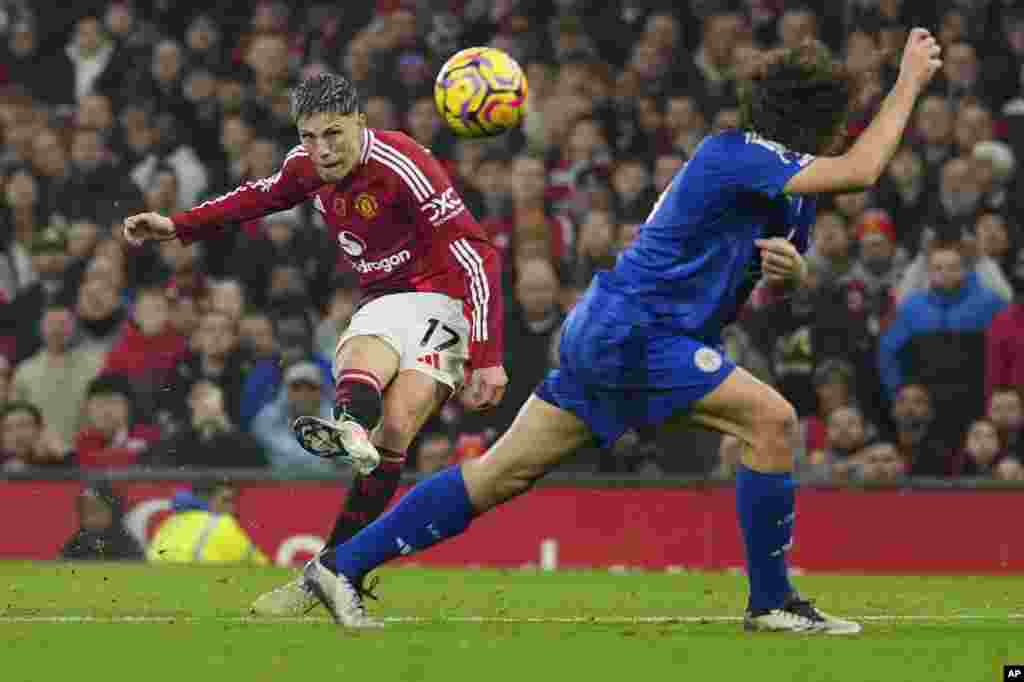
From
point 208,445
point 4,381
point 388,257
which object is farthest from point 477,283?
point 4,381

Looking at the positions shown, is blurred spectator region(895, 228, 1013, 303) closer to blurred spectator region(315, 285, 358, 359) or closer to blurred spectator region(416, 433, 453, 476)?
blurred spectator region(416, 433, 453, 476)

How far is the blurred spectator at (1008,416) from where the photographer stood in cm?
1428

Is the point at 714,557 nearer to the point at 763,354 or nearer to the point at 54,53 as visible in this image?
the point at 763,354

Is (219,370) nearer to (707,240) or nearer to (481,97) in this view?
(481,97)

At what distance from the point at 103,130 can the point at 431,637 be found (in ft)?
35.4

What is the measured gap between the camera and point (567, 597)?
10.7 metres

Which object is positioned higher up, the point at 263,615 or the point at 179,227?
the point at 179,227

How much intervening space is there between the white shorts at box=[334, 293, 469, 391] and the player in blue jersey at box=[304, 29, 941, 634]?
1.42m

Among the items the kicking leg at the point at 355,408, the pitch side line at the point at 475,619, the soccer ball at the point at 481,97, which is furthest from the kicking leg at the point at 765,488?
the soccer ball at the point at 481,97

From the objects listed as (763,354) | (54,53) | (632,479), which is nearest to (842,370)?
(763,354)

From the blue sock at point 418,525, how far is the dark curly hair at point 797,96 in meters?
1.70

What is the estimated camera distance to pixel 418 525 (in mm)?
8547

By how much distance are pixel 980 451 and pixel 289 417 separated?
4465 mm

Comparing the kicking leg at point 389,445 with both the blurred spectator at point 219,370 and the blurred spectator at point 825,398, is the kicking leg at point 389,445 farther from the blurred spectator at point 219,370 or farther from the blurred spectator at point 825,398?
the blurred spectator at point 219,370
